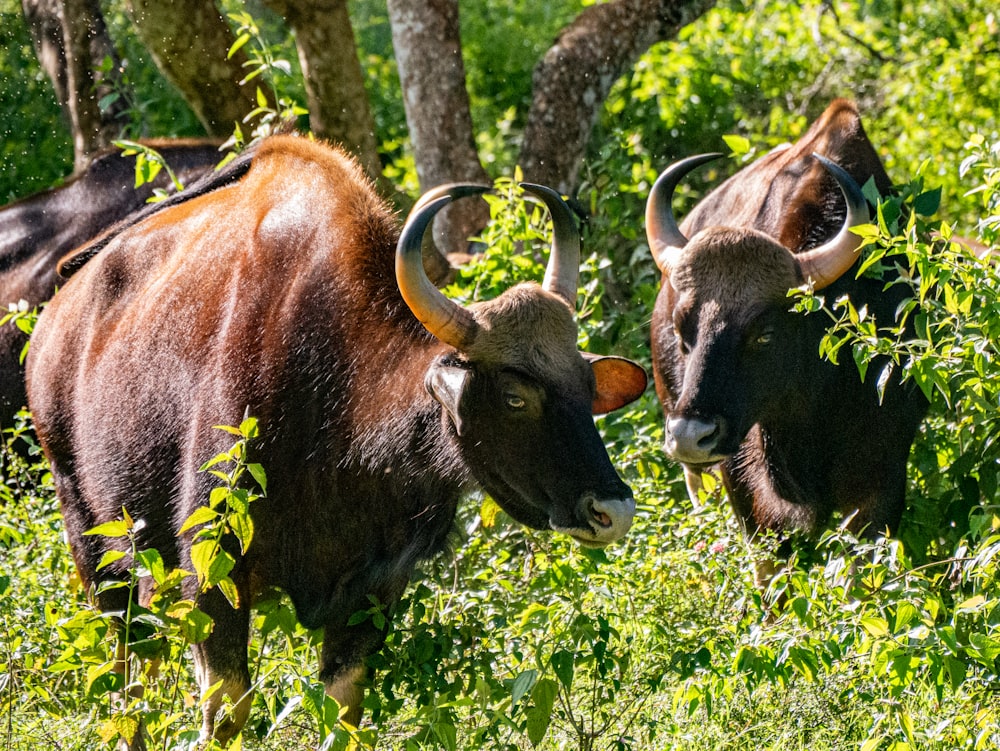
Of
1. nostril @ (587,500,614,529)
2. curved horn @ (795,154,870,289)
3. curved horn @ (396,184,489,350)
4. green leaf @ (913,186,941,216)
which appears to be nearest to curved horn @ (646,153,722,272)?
curved horn @ (795,154,870,289)

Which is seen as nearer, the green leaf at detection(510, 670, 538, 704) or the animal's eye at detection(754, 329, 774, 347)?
the green leaf at detection(510, 670, 538, 704)

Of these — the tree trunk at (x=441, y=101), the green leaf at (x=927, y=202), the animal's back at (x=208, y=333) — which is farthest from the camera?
the tree trunk at (x=441, y=101)

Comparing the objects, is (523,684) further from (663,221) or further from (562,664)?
(663,221)

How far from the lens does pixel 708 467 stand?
6.28m

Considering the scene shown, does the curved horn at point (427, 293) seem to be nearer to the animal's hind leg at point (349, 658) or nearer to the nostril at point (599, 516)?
the nostril at point (599, 516)

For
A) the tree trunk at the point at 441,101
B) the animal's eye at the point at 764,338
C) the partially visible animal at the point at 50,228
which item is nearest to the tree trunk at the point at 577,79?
the tree trunk at the point at 441,101

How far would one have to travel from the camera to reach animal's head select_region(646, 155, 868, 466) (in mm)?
5129

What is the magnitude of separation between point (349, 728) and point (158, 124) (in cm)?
1017

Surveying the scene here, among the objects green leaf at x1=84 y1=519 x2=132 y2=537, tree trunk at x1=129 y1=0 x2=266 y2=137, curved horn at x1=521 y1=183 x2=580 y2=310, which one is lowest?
curved horn at x1=521 y1=183 x2=580 y2=310

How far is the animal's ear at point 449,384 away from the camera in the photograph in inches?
163

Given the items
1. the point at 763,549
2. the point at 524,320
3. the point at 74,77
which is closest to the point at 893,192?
the point at 763,549

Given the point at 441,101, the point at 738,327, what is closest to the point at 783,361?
the point at 738,327

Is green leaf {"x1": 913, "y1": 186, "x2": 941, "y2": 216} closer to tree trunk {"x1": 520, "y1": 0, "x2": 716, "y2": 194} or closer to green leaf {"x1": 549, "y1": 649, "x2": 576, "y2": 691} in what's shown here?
green leaf {"x1": 549, "y1": 649, "x2": 576, "y2": 691}

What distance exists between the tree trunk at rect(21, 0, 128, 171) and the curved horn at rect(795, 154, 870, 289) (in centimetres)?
466
